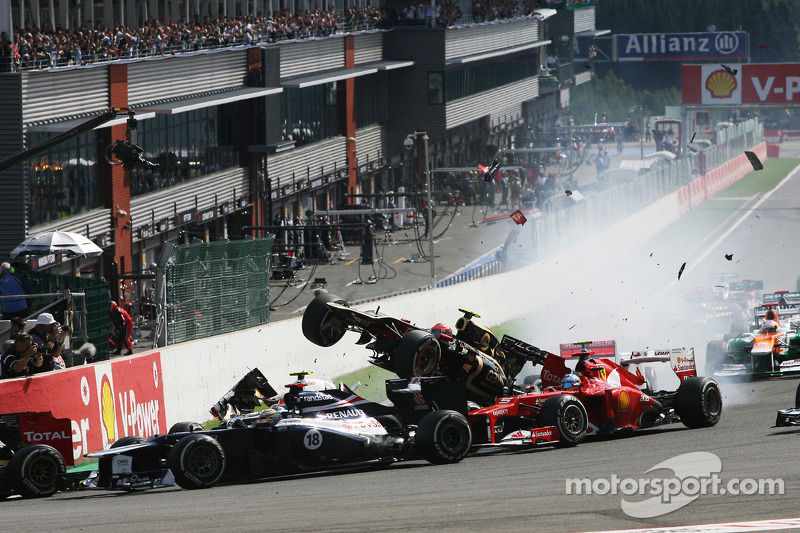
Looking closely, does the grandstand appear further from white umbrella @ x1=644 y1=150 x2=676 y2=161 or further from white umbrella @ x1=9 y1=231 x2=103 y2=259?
white umbrella @ x1=644 y1=150 x2=676 y2=161

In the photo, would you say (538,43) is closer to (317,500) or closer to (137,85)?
(137,85)

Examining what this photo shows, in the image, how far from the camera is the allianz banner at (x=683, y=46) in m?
97.4

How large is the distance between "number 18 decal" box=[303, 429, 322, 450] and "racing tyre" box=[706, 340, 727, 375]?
9772 millimetres

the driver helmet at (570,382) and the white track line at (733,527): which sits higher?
the white track line at (733,527)

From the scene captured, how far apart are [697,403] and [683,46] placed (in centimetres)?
9003

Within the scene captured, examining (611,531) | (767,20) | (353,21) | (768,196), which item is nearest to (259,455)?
(611,531)

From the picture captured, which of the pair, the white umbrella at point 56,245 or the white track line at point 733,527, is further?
the white umbrella at point 56,245

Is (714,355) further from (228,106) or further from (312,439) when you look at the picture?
(228,106)

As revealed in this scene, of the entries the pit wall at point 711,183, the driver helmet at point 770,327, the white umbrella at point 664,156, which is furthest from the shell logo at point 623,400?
the white umbrella at point 664,156

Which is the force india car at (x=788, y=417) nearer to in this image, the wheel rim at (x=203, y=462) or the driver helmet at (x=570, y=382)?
the driver helmet at (x=570, y=382)

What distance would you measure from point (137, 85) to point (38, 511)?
2416 cm

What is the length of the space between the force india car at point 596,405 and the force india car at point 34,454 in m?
4.90

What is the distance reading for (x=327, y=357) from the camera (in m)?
23.3

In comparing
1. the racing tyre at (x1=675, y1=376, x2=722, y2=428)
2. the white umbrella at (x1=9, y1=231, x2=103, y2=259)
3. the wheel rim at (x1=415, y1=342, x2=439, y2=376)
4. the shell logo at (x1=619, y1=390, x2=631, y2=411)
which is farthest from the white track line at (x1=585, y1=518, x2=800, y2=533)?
the white umbrella at (x1=9, y1=231, x2=103, y2=259)
